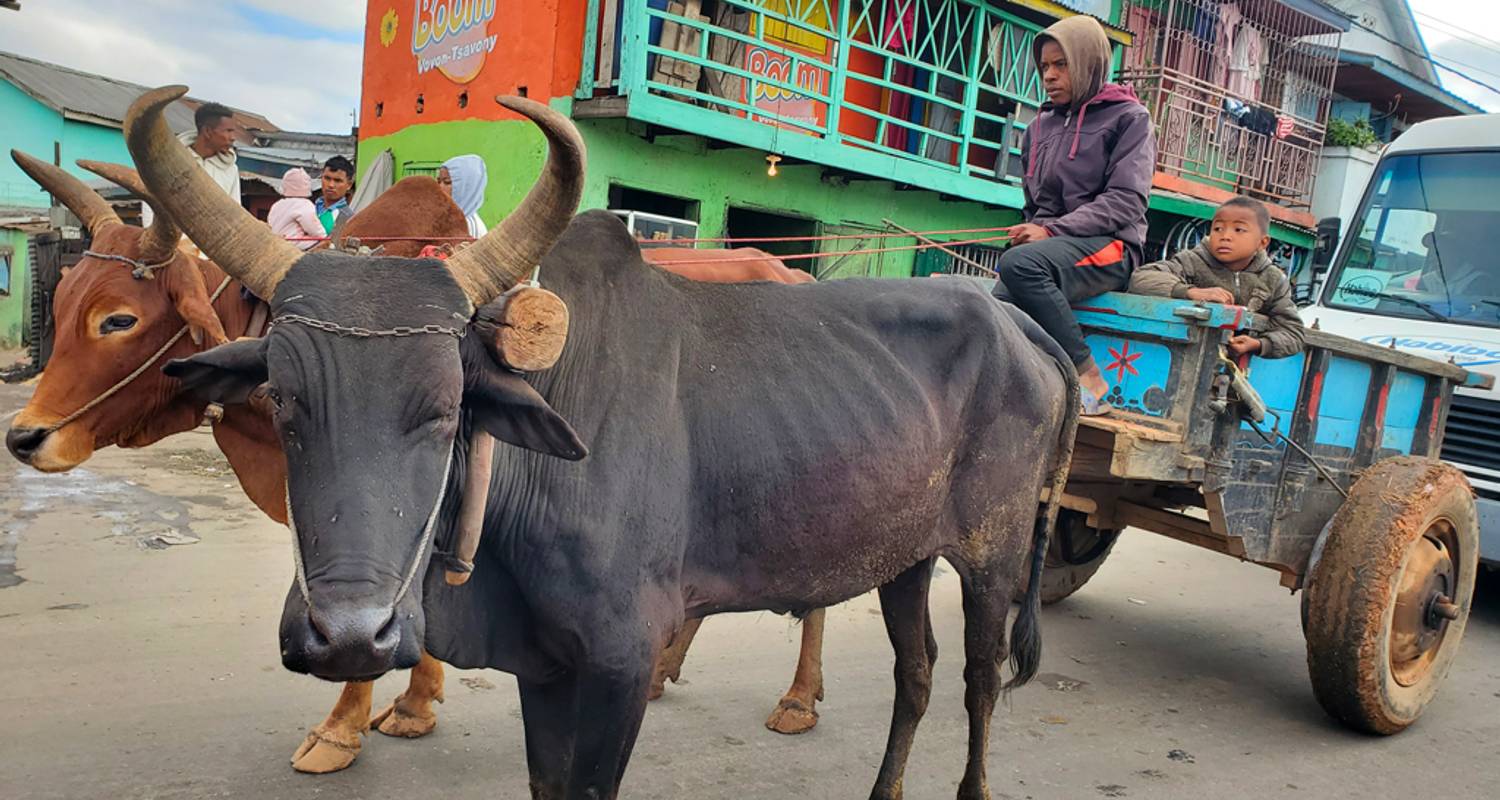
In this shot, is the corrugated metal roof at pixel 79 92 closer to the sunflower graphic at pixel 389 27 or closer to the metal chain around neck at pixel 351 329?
the sunflower graphic at pixel 389 27

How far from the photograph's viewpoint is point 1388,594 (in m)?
4.23

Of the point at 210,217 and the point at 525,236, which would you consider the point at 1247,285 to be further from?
the point at 210,217

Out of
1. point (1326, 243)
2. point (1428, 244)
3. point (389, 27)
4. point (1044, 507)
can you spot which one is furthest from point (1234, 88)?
point (1044, 507)

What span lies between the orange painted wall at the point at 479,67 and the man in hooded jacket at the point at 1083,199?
5434 mm

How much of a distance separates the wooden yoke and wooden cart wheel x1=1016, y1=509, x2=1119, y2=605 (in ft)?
13.0

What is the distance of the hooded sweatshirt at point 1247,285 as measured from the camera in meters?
4.15

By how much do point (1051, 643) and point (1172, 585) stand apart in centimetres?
190

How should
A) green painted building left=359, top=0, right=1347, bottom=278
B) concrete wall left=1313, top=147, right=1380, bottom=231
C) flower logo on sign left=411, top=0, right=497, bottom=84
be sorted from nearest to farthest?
green painted building left=359, top=0, right=1347, bottom=278, flower logo on sign left=411, top=0, right=497, bottom=84, concrete wall left=1313, top=147, right=1380, bottom=231

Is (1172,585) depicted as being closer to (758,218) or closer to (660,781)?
(660,781)

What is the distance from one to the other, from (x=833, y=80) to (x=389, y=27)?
18.9 feet

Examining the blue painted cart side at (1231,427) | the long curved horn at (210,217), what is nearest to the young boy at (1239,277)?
the blue painted cart side at (1231,427)

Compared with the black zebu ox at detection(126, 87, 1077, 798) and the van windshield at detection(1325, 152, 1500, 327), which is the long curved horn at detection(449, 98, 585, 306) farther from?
the van windshield at detection(1325, 152, 1500, 327)

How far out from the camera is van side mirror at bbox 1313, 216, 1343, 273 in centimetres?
752

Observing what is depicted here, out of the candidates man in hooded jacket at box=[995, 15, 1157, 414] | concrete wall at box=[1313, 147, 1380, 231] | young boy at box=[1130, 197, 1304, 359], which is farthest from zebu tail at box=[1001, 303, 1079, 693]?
concrete wall at box=[1313, 147, 1380, 231]
